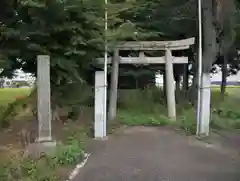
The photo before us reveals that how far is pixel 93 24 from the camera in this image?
33.1 ft

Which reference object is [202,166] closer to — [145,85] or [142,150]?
[142,150]

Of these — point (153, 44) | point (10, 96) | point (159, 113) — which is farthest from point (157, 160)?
point (10, 96)

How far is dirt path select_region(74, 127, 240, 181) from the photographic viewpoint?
20.1 feet

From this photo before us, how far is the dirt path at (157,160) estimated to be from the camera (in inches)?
241

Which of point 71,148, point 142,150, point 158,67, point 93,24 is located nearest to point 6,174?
point 71,148

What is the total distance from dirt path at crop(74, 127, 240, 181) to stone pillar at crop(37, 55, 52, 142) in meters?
1.09

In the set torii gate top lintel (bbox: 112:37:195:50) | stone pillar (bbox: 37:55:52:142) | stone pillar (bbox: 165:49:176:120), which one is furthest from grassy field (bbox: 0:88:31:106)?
stone pillar (bbox: 37:55:52:142)

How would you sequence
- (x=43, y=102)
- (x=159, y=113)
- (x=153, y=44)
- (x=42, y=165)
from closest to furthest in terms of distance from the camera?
(x=42, y=165)
(x=43, y=102)
(x=153, y=44)
(x=159, y=113)

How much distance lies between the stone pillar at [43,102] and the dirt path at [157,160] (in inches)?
42.7

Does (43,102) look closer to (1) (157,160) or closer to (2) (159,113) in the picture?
(1) (157,160)

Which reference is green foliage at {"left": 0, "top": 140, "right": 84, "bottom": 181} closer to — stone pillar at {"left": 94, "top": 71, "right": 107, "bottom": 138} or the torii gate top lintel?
stone pillar at {"left": 94, "top": 71, "right": 107, "bottom": 138}

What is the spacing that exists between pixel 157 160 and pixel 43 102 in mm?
2720

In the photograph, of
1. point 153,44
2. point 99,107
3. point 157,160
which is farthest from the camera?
point 153,44

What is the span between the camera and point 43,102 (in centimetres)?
793
